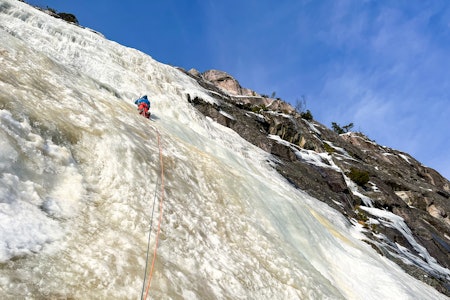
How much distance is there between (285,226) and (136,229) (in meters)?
7.00

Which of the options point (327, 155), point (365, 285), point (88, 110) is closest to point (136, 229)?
point (88, 110)

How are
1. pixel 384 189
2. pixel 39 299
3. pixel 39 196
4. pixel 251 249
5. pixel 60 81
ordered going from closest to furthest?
pixel 39 299 → pixel 39 196 → pixel 251 249 → pixel 60 81 → pixel 384 189

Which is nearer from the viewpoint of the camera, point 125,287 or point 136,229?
point 125,287

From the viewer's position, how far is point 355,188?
3475 centimetres

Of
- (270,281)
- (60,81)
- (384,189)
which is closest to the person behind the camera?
(270,281)

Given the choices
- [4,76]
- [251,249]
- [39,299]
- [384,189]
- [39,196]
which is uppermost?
[384,189]

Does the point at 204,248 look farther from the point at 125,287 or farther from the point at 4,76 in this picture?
the point at 4,76

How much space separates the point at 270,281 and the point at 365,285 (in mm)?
6359

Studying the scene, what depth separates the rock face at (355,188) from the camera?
2414 centimetres

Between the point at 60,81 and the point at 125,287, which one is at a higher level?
the point at 60,81

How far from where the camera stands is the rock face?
2414 cm

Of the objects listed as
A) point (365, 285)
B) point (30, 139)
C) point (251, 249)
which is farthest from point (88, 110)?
point (365, 285)

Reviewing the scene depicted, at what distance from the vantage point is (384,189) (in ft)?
126

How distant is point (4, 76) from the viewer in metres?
7.75
